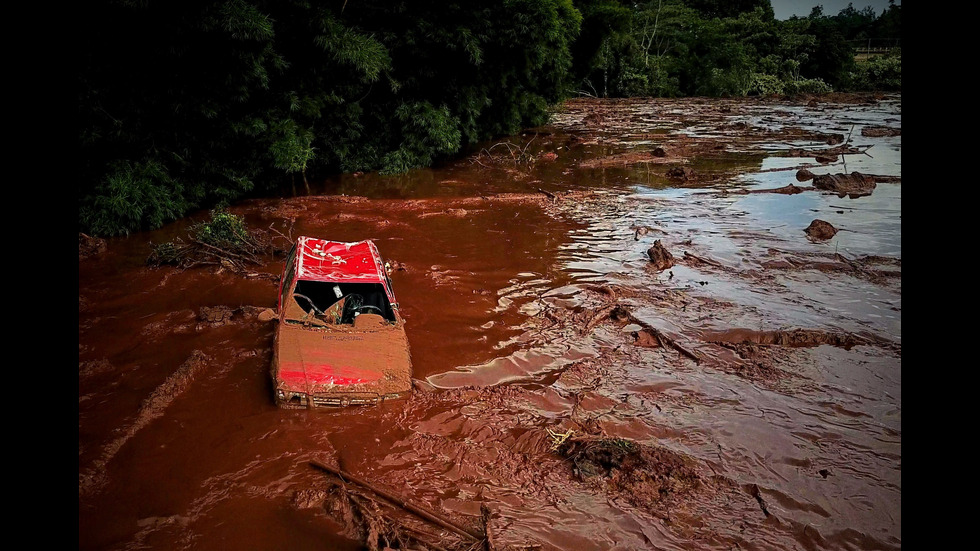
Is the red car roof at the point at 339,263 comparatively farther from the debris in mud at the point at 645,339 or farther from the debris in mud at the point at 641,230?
the debris in mud at the point at 641,230

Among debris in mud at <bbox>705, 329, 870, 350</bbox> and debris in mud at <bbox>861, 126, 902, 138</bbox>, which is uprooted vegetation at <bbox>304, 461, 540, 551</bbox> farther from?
debris in mud at <bbox>861, 126, 902, 138</bbox>

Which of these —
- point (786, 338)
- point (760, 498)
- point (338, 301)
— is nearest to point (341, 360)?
point (338, 301)

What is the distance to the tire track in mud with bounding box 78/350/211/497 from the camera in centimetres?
521

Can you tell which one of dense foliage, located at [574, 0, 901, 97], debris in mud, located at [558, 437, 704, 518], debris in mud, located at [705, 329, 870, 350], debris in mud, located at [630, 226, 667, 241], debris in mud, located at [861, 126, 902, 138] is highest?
dense foliage, located at [574, 0, 901, 97]

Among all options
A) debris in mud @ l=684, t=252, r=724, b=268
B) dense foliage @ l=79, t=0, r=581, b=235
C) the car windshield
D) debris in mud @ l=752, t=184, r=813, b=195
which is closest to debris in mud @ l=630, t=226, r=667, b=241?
debris in mud @ l=684, t=252, r=724, b=268

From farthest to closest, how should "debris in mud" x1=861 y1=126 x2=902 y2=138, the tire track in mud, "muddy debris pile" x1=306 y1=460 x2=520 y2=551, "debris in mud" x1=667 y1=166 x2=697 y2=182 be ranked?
"debris in mud" x1=861 y1=126 x2=902 y2=138
"debris in mud" x1=667 y1=166 x2=697 y2=182
the tire track in mud
"muddy debris pile" x1=306 y1=460 x2=520 y2=551

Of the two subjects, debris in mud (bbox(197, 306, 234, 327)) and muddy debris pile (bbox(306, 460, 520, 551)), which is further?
debris in mud (bbox(197, 306, 234, 327))

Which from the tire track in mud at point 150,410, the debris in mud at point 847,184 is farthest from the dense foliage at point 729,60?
the tire track in mud at point 150,410

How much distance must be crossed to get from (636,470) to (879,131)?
24.6 m

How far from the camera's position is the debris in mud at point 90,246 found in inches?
430

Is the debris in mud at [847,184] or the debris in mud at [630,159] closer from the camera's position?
the debris in mud at [847,184]

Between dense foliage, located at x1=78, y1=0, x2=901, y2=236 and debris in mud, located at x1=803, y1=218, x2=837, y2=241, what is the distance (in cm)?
966

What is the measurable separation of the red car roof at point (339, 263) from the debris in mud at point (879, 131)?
22.9 metres
